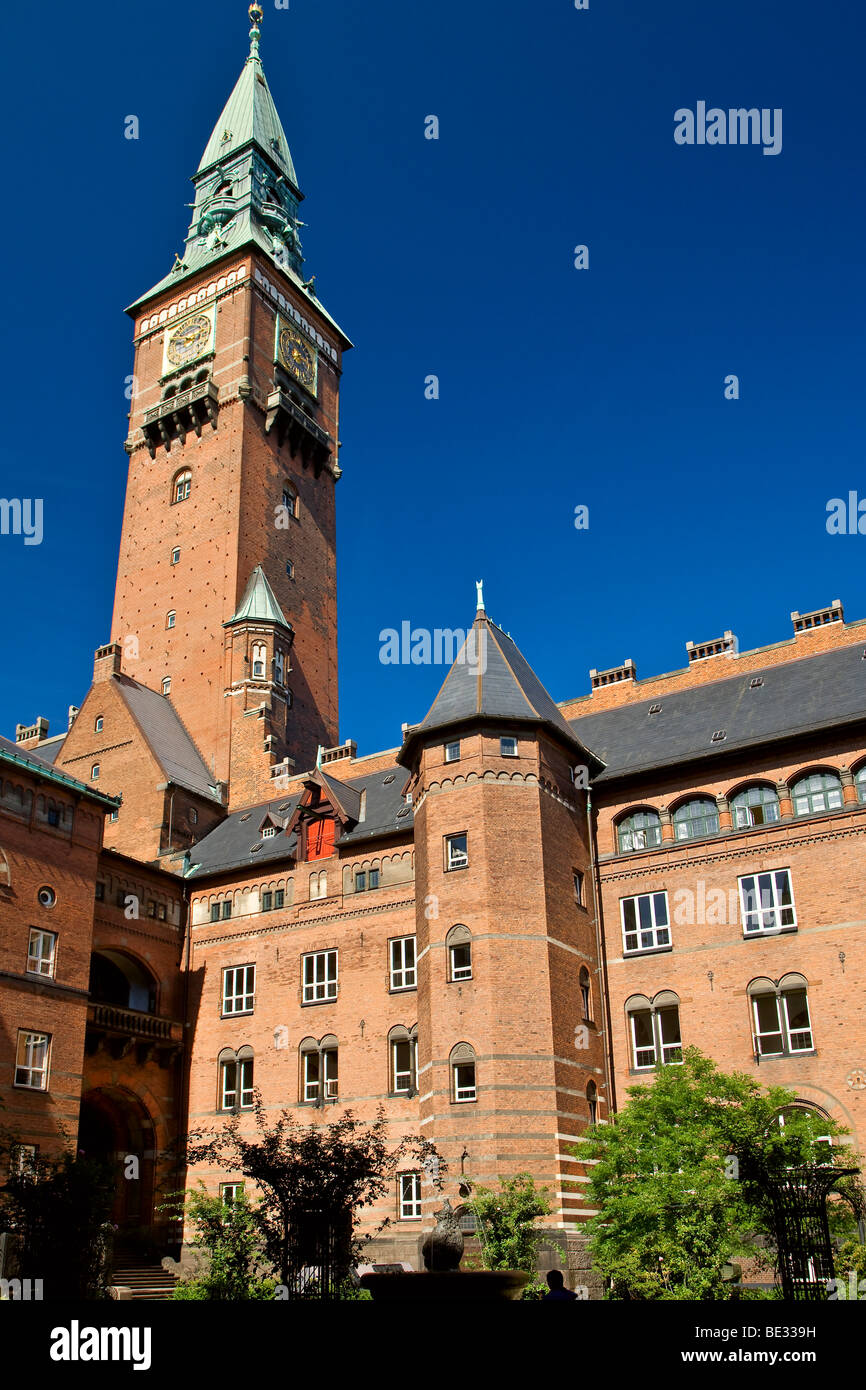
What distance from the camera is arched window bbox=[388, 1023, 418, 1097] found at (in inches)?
1439

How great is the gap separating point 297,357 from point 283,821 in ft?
113

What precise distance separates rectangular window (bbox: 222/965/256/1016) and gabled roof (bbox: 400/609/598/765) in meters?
10.6

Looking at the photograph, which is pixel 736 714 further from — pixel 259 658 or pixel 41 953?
pixel 259 658

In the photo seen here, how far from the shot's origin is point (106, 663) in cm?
5488

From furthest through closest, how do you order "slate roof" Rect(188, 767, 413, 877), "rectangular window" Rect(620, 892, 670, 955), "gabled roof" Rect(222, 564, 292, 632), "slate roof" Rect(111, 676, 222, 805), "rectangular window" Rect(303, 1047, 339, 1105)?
"gabled roof" Rect(222, 564, 292, 632), "slate roof" Rect(111, 676, 222, 805), "slate roof" Rect(188, 767, 413, 877), "rectangular window" Rect(303, 1047, 339, 1105), "rectangular window" Rect(620, 892, 670, 955)

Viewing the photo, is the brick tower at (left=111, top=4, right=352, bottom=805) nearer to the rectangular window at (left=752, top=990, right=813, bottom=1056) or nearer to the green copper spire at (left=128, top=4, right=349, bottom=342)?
the green copper spire at (left=128, top=4, right=349, bottom=342)

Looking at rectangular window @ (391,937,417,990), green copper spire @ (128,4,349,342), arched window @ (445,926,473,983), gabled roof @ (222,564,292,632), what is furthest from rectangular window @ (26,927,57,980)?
green copper spire @ (128,4,349,342)

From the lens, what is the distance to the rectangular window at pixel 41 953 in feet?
113

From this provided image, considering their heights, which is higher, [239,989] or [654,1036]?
[239,989]

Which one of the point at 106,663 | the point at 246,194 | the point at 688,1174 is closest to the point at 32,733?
the point at 106,663

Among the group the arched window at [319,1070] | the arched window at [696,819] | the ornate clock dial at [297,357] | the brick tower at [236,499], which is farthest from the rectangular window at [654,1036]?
the ornate clock dial at [297,357]

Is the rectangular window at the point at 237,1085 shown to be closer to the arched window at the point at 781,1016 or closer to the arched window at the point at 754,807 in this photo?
the arched window at the point at 781,1016
